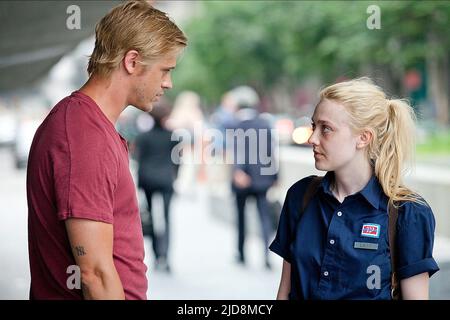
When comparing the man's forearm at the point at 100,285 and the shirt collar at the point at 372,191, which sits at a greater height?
the shirt collar at the point at 372,191

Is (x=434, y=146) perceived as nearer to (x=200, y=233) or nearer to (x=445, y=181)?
(x=200, y=233)

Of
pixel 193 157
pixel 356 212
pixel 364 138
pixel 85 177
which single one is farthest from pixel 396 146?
pixel 193 157

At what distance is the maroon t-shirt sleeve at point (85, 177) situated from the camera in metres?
2.05

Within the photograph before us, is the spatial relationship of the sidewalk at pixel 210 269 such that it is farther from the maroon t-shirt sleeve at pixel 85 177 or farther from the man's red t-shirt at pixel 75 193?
the maroon t-shirt sleeve at pixel 85 177

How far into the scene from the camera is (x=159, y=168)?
27.9 ft

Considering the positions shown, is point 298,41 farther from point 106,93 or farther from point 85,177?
point 85,177

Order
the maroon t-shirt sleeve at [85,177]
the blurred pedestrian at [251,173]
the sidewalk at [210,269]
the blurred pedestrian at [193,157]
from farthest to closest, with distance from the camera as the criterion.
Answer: the blurred pedestrian at [193,157] < the blurred pedestrian at [251,173] < the sidewalk at [210,269] < the maroon t-shirt sleeve at [85,177]

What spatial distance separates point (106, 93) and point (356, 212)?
0.83 metres

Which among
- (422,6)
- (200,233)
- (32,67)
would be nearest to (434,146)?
(422,6)

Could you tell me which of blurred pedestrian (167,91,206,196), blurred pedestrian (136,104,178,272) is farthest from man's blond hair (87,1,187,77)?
blurred pedestrian (167,91,206,196)

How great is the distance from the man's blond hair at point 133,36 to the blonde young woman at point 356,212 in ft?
1.80

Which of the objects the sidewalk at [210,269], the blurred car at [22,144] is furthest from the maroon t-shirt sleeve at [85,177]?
the blurred car at [22,144]
